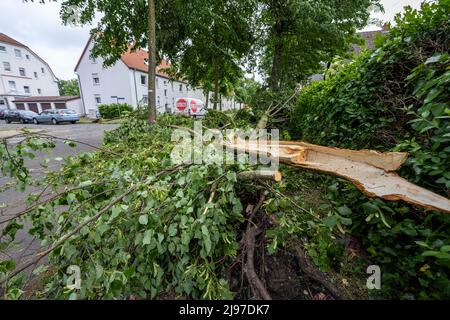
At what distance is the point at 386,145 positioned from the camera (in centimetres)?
186

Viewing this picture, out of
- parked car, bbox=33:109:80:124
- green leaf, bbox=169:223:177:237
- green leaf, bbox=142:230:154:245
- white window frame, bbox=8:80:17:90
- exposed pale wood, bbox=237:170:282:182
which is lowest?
green leaf, bbox=169:223:177:237

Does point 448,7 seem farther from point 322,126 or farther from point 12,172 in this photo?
point 12,172

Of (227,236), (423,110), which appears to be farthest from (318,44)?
(227,236)

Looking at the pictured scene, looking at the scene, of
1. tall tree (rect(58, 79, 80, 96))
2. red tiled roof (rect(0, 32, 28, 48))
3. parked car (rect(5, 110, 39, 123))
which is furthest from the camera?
tall tree (rect(58, 79, 80, 96))

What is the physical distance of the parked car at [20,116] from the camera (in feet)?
→ 61.1

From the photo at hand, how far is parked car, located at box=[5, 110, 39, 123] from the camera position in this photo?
61.1ft

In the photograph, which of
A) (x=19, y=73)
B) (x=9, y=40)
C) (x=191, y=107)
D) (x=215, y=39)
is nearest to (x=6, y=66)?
(x=19, y=73)

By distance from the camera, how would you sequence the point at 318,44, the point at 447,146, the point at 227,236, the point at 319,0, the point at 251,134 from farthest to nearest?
the point at 318,44 → the point at 319,0 → the point at 251,134 → the point at 227,236 → the point at 447,146

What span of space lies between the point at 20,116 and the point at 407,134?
26.8 metres

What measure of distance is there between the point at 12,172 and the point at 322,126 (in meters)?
3.61

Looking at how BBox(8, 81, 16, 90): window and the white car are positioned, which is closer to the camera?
the white car

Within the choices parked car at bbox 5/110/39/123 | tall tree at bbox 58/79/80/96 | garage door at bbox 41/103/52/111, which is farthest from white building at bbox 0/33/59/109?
tall tree at bbox 58/79/80/96

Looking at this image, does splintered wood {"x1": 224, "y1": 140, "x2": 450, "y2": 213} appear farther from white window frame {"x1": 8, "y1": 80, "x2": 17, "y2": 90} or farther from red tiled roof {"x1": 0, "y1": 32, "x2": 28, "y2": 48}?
red tiled roof {"x1": 0, "y1": 32, "x2": 28, "y2": 48}

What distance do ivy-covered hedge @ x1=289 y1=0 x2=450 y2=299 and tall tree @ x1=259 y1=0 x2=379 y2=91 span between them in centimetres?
706
